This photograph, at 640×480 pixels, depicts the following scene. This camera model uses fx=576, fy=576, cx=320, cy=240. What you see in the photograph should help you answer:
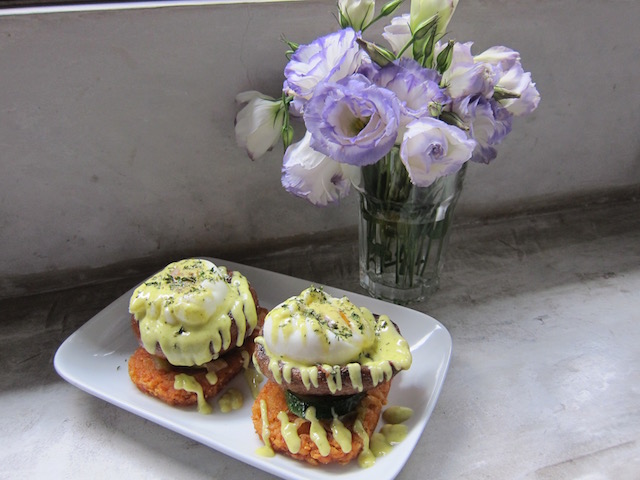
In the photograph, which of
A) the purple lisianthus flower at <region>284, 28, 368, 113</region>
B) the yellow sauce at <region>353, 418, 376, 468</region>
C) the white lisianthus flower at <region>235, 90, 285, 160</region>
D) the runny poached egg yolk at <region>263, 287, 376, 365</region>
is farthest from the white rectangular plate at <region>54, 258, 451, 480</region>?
the purple lisianthus flower at <region>284, 28, 368, 113</region>

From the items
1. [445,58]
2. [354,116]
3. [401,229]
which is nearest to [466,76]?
[445,58]

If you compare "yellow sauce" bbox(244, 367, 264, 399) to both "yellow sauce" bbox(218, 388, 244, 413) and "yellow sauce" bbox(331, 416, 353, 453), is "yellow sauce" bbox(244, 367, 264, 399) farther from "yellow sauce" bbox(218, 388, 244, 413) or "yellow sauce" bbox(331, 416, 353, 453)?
"yellow sauce" bbox(331, 416, 353, 453)

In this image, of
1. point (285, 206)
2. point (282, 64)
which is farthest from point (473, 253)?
point (282, 64)

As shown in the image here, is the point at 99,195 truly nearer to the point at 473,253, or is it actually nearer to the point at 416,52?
the point at 416,52

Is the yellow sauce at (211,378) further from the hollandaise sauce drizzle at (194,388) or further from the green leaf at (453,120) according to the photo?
the green leaf at (453,120)

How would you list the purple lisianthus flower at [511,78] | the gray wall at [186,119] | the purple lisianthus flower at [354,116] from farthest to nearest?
the gray wall at [186,119] → the purple lisianthus flower at [511,78] → the purple lisianthus flower at [354,116]

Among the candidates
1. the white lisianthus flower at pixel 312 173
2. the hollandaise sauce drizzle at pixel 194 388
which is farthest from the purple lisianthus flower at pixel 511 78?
the hollandaise sauce drizzle at pixel 194 388
